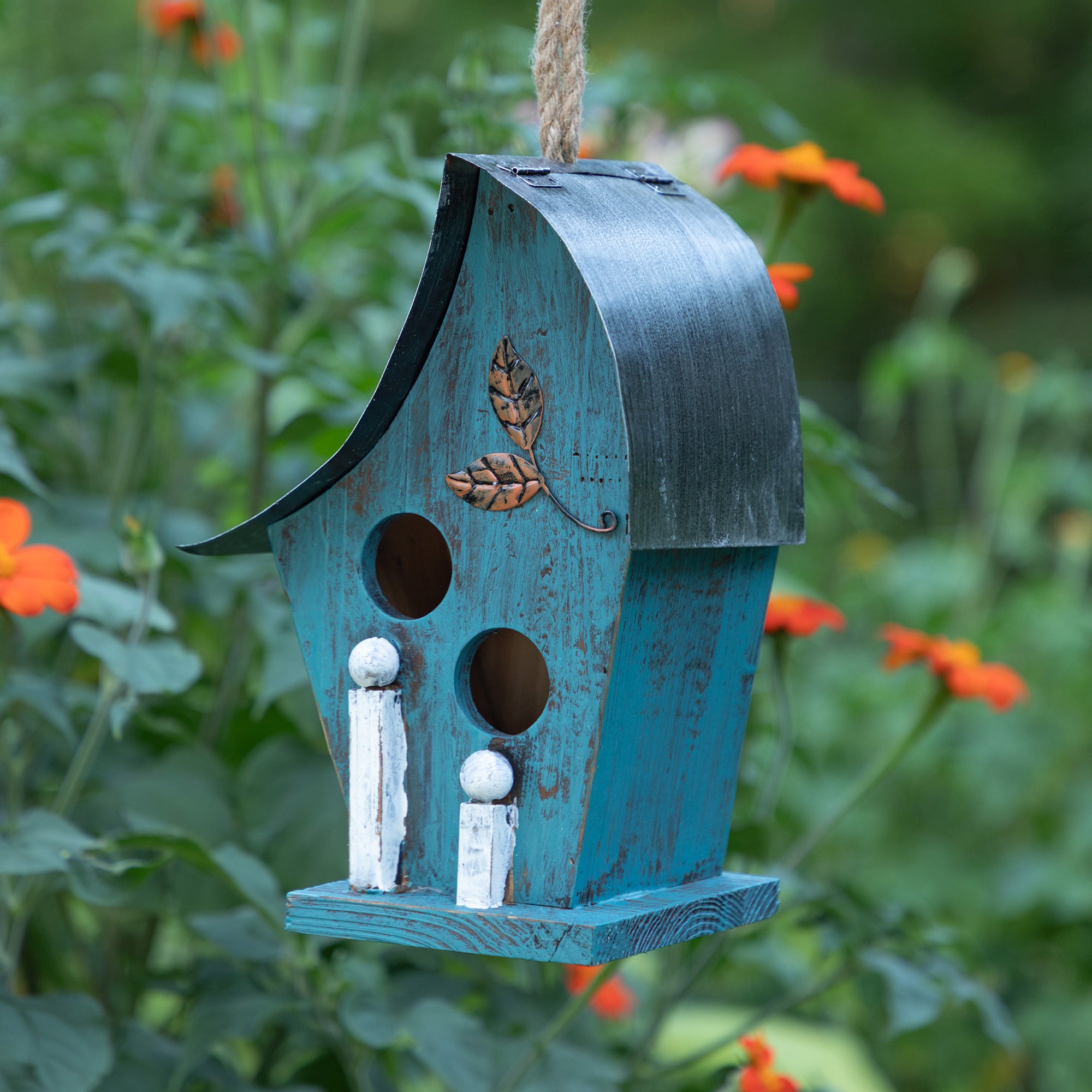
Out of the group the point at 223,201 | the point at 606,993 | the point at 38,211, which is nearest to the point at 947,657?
the point at 606,993

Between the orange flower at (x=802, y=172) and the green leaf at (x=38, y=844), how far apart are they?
771 mm

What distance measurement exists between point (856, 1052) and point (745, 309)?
7.14 ft

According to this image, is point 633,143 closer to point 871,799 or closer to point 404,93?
point 404,93

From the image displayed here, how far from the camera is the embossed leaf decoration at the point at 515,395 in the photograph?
95cm

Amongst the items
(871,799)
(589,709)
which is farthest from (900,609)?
(589,709)

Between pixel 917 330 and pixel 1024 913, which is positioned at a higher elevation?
pixel 917 330

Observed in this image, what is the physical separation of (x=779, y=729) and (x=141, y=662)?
0.65 m

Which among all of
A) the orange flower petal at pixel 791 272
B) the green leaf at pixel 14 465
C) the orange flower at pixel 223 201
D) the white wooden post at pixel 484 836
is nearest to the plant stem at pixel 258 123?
the orange flower at pixel 223 201

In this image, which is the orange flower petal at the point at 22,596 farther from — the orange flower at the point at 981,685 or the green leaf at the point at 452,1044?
the orange flower at the point at 981,685

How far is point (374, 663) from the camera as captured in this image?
976 mm

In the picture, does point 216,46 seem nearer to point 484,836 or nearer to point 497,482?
point 497,482

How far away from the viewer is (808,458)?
1.30m

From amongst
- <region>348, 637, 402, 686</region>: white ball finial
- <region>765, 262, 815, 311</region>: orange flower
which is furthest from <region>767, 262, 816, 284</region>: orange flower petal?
<region>348, 637, 402, 686</region>: white ball finial

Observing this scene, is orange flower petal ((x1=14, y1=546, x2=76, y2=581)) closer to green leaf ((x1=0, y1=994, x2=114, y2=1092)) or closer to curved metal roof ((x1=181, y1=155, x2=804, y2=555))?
curved metal roof ((x1=181, y1=155, x2=804, y2=555))
